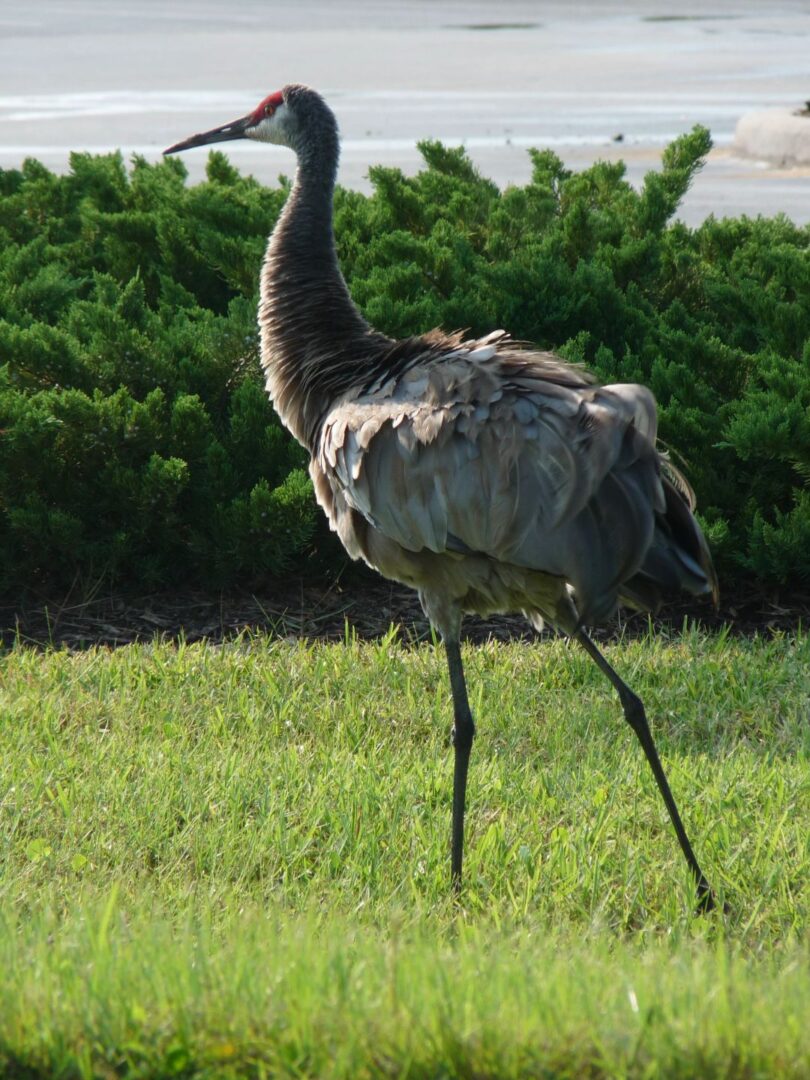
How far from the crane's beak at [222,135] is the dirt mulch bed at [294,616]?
5.89 feet

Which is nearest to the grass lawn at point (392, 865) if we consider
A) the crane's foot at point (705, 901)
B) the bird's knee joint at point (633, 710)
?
the crane's foot at point (705, 901)

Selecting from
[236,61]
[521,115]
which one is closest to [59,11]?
[236,61]

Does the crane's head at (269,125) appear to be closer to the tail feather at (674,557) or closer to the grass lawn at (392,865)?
the grass lawn at (392,865)

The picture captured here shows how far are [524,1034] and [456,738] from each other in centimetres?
169

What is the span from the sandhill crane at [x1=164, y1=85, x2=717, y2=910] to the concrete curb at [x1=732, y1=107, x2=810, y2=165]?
36.6ft

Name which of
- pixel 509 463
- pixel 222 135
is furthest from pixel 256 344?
pixel 509 463

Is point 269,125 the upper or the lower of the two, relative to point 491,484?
upper

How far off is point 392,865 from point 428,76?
1888cm

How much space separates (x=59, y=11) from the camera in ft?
101

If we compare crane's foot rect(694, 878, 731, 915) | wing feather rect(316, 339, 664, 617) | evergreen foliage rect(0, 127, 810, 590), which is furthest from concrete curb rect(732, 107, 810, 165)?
crane's foot rect(694, 878, 731, 915)

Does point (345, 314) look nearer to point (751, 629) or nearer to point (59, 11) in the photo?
point (751, 629)

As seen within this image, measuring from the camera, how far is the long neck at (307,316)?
4586 mm

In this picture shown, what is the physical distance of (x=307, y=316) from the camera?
4.72 meters

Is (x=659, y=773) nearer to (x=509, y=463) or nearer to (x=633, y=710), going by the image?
(x=633, y=710)
